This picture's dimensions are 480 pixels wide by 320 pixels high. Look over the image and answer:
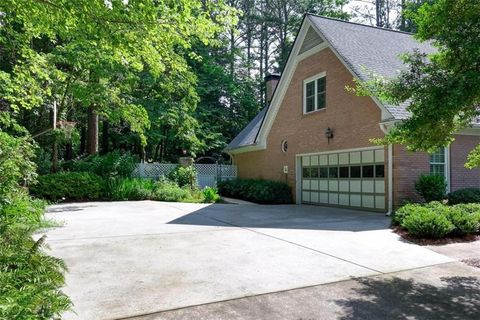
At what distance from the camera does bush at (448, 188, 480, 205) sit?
11.1m

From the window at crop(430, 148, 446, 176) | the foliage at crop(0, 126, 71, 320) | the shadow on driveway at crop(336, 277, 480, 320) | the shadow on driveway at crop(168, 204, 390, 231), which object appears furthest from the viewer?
the window at crop(430, 148, 446, 176)

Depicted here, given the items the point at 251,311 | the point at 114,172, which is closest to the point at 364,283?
the point at 251,311

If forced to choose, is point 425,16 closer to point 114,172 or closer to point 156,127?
point 114,172

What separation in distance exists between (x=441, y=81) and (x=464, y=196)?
7826 millimetres

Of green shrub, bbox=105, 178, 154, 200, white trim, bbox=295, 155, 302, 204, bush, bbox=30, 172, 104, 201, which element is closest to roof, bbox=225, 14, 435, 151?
white trim, bbox=295, 155, 302, 204

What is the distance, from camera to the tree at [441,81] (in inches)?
171

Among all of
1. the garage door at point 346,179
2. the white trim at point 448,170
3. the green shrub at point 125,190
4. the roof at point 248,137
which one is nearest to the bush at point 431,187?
the white trim at point 448,170

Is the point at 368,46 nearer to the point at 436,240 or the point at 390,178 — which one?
the point at 390,178

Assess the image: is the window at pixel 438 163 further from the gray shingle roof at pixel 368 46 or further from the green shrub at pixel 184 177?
the green shrub at pixel 184 177

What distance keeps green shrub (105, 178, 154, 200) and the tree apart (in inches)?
520

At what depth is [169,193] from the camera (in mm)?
16719

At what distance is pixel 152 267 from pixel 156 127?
18972 mm

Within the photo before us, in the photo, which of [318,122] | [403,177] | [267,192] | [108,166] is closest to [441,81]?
[403,177]

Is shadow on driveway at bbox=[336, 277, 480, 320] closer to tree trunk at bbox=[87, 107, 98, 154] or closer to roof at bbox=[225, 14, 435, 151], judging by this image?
roof at bbox=[225, 14, 435, 151]
